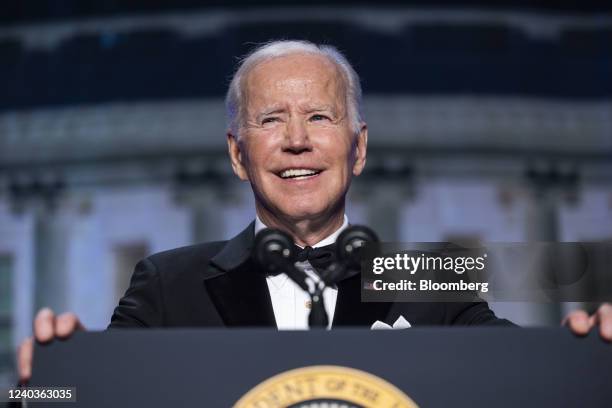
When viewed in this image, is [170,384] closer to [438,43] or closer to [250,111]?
[250,111]

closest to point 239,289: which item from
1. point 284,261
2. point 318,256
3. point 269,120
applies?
point 318,256

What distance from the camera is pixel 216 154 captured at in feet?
35.6

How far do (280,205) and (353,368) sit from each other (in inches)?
28.0

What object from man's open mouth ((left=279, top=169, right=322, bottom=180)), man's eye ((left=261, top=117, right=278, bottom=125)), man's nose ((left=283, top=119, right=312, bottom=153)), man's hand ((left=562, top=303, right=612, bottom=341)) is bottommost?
man's hand ((left=562, top=303, right=612, bottom=341))

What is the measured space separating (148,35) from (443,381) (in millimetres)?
10483

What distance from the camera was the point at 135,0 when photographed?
11664 mm

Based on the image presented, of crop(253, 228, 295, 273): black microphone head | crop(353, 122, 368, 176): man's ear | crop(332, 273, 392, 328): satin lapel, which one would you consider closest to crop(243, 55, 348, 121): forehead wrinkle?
crop(353, 122, 368, 176): man's ear

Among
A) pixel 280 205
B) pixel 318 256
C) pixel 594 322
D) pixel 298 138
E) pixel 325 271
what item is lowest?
pixel 594 322

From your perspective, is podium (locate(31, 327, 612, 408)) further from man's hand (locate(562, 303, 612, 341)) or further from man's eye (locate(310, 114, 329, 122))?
man's eye (locate(310, 114, 329, 122))

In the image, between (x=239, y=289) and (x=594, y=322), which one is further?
(x=239, y=289)

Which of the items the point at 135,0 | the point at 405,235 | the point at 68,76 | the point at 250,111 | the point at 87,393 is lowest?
the point at 87,393

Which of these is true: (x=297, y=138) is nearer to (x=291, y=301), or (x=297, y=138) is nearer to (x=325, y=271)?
(x=291, y=301)

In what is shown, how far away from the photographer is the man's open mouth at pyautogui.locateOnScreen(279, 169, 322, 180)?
211 cm

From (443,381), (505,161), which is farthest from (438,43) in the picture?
(443,381)
